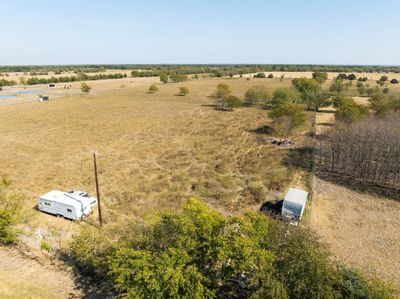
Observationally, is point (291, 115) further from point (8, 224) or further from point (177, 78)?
point (177, 78)

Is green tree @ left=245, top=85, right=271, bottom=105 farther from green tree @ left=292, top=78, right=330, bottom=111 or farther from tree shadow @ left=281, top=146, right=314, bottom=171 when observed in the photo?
tree shadow @ left=281, top=146, right=314, bottom=171

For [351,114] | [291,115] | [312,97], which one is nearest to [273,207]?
[291,115]

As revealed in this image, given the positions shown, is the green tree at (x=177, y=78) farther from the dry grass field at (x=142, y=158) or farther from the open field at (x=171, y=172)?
the open field at (x=171, y=172)

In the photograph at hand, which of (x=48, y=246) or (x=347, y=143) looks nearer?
(x=48, y=246)

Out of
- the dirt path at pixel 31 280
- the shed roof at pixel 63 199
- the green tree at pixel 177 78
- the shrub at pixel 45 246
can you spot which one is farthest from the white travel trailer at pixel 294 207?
the green tree at pixel 177 78

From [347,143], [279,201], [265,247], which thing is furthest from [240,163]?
[265,247]

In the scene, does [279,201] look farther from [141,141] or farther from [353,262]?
[141,141]
